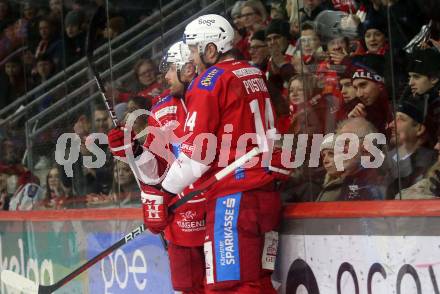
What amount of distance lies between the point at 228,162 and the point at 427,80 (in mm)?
934

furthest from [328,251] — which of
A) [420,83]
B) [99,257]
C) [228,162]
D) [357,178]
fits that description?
[99,257]

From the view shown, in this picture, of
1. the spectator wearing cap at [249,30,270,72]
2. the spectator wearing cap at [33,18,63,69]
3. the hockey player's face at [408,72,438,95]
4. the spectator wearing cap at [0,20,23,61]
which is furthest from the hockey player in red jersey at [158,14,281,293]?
the spectator wearing cap at [0,20,23,61]

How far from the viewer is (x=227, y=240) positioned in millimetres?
3738

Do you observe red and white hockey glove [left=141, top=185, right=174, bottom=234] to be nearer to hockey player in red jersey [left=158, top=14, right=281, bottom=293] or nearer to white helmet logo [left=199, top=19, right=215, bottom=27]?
hockey player in red jersey [left=158, top=14, right=281, bottom=293]

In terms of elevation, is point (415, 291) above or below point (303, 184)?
below

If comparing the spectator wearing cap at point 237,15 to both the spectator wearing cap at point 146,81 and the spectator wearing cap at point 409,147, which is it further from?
the spectator wearing cap at point 409,147

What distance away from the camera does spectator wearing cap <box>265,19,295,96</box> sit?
4.16 meters

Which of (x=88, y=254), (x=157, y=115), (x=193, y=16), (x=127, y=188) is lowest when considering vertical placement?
(x=88, y=254)

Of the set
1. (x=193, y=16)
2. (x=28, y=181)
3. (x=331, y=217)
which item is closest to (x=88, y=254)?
(x=28, y=181)

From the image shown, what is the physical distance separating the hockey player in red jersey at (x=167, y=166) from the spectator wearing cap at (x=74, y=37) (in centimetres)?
171

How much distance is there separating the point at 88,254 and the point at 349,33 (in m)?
2.61

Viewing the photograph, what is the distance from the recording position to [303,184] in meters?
4.02

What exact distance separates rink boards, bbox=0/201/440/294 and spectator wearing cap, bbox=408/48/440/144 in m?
0.32

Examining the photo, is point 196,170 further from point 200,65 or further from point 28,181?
point 28,181
